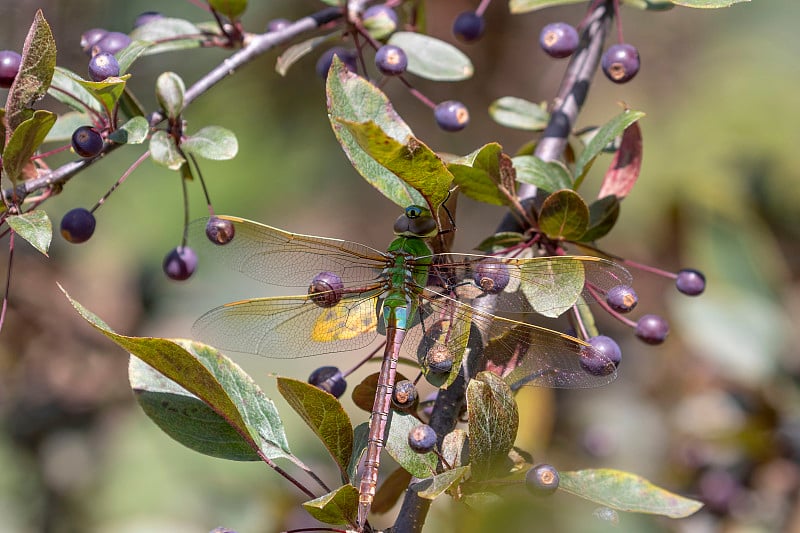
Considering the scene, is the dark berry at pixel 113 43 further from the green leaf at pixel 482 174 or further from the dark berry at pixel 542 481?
the dark berry at pixel 542 481

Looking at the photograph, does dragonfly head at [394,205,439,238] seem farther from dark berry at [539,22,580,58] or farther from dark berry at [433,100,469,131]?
dark berry at [539,22,580,58]

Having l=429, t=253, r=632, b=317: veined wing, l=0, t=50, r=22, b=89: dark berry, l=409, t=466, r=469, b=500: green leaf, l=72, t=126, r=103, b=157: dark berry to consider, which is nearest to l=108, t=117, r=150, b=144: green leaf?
l=72, t=126, r=103, b=157: dark berry

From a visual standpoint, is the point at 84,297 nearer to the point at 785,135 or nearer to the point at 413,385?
the point at 413,385

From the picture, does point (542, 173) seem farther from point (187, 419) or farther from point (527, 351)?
point (187, 419)

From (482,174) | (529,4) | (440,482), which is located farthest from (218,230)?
(529,4)

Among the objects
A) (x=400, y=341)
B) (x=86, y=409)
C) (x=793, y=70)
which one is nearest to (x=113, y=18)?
(x=86, y=409)

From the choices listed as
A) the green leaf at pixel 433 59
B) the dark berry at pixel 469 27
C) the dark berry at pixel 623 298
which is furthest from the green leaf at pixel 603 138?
the dark berry at pixel 469 27
